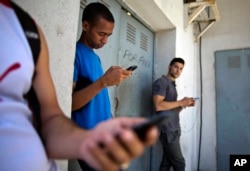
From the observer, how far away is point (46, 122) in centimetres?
59

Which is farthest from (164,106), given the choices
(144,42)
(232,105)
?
(232,105)

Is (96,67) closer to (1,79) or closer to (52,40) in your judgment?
(52,40)

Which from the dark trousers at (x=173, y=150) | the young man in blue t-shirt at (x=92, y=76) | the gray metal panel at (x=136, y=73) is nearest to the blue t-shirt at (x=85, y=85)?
the young man in blue t-shirt at (x=92, y=76)

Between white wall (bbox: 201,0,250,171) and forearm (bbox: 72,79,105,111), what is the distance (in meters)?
2.77

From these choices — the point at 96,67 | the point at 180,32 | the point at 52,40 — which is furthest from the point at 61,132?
the point at 180,32

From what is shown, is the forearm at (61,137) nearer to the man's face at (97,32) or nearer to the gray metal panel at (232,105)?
the man's face at (97,32)

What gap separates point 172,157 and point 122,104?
0.66m

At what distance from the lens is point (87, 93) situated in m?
1.15

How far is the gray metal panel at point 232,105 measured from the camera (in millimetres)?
3334

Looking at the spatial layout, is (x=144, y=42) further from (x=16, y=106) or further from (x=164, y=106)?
(x=16, y=106)

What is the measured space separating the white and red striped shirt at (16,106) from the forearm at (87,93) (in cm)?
59

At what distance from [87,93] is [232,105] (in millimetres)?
2795

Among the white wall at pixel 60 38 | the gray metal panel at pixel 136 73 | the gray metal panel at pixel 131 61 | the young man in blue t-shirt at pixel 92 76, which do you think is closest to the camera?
the white wall at pixel 60 38

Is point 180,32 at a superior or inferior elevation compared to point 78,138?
superior
